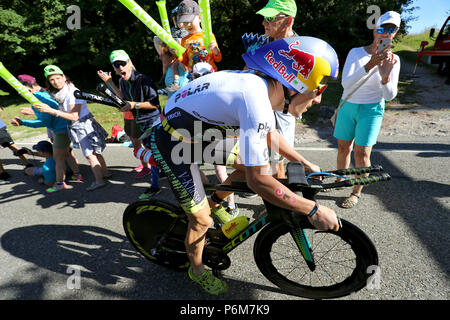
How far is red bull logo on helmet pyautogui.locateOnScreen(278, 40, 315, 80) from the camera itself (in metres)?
1.60

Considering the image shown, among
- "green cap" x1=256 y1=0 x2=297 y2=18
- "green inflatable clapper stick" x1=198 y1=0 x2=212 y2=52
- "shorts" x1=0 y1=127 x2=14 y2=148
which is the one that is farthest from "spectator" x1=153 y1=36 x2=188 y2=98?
"shorts" x1=0 y1=127 x2=14 y2=148

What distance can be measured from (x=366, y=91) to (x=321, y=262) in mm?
2006

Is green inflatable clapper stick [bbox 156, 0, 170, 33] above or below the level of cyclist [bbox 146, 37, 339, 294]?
above

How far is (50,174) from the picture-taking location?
176 inches

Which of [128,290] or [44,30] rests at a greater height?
[44,30]

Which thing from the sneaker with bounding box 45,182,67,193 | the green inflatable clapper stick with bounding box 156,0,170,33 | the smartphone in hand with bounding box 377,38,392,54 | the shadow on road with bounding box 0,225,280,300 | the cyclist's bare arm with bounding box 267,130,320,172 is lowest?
the shadow on road with bounding box 0,225,280,300

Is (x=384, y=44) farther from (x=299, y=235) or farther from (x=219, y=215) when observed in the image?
(x=219, y=215)

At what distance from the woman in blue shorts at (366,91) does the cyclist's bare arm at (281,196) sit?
6.41ft

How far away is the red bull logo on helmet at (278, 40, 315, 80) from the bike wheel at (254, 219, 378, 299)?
1103mm

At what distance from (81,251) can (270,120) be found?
266cm

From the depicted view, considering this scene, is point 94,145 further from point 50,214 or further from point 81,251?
point 81,251

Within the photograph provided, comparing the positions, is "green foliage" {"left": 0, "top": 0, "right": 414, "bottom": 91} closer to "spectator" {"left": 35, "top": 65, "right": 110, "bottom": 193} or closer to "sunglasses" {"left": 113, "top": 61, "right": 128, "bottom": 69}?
"spectator" {"left": 35, "top": 65, "right": 110, "bottom": 193}

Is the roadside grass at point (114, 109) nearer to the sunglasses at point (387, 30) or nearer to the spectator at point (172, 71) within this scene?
the sunglasses at point (387, 30)
